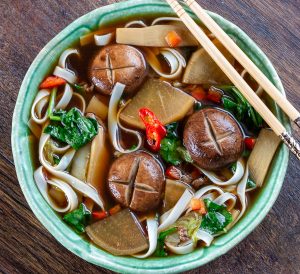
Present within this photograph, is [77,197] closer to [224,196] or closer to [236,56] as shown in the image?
[224,196]

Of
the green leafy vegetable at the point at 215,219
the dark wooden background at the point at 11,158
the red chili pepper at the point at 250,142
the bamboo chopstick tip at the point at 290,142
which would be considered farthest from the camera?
the dark wooden background at the point at 11,158

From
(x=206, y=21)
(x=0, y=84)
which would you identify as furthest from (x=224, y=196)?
(x=0, y=84)

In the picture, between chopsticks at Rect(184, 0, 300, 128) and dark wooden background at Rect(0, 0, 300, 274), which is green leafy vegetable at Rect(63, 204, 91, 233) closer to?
dark wooden background at Rect(0, 0, 300, 274)

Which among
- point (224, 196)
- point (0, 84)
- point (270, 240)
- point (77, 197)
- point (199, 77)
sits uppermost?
point (0, 84)

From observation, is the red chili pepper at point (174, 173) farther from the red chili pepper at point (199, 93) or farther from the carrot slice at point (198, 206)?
the red chili pepper at point (199, 93)

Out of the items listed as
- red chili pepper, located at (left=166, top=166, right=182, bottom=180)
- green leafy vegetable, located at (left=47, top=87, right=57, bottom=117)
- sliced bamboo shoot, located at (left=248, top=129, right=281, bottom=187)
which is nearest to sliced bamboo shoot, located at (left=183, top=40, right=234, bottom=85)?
sliced bamboo shoot, located at (left=248, top=129, right=281, bottom=187)

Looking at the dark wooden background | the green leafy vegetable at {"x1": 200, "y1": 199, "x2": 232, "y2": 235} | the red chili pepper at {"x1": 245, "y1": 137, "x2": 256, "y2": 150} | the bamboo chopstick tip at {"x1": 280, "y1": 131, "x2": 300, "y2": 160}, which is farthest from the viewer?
the dark wooden background

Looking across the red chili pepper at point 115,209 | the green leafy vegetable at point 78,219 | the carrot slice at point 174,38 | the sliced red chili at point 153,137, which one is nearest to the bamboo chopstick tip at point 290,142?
the sliced red chili at point 153,137
